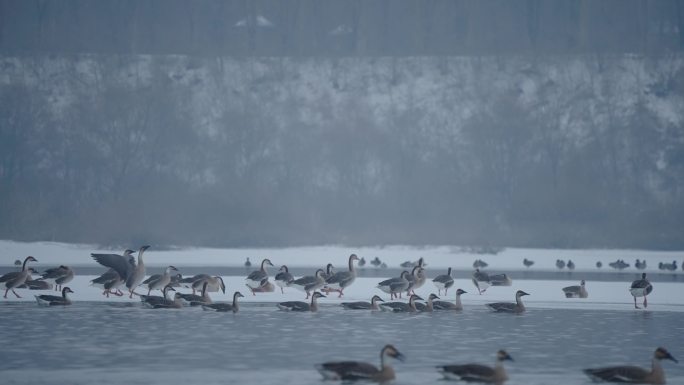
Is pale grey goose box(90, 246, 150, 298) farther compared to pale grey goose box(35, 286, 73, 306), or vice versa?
pale grey goose box(90, 246, 150, 298)

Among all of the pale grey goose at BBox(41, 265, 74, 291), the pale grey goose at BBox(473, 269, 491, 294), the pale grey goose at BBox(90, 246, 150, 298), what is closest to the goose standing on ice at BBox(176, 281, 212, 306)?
the pale grey goose at BBox(90, 246, 150, 298)

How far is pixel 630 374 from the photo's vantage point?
15719mm

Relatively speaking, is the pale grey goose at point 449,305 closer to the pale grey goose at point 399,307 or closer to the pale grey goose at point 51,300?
the pale grey goose at point 399,307

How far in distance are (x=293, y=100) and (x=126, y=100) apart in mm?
12037

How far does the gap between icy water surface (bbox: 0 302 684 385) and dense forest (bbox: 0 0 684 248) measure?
38.9 metres

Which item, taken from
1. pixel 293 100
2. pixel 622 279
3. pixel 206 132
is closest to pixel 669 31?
pixel 293 100

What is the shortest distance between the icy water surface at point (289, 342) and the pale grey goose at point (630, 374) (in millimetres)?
302

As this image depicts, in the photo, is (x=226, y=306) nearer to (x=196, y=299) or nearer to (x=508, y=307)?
(x=196, y=299)

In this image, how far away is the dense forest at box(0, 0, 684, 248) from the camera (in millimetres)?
70188

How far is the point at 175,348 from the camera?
18688 millimetres

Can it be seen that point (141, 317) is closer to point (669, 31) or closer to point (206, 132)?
point (206, 132)

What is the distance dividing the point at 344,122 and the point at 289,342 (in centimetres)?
6127

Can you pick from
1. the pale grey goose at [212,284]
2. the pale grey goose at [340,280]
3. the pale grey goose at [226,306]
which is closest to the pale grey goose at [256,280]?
the pale grey goose at [212,284]

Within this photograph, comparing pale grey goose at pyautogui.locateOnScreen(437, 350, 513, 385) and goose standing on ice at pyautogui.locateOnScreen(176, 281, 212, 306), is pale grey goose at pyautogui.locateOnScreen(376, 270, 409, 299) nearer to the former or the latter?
goose standing on ice at pyautogui.locateOnScreen(176, 281, 212, 306)
